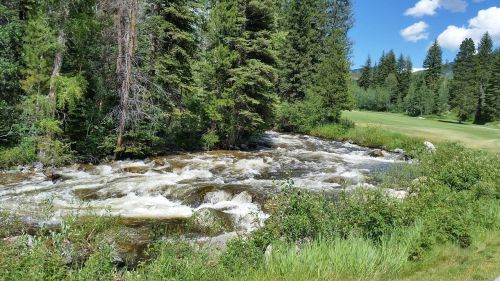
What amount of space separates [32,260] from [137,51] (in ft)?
56.6

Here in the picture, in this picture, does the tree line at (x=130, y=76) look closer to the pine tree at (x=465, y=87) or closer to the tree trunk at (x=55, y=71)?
the tree trunk at (x=55, y=71)

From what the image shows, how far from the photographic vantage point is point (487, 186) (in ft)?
37.9

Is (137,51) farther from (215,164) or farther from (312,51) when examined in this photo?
(312,51)

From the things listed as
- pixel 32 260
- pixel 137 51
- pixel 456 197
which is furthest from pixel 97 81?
pixel 456 197

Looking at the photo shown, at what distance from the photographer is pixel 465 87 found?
7206cm

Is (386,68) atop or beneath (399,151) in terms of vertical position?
atop

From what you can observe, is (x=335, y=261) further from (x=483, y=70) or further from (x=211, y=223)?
(x=483, y=70)

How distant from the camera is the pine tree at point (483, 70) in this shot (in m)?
69.0

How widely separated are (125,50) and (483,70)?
7816cm

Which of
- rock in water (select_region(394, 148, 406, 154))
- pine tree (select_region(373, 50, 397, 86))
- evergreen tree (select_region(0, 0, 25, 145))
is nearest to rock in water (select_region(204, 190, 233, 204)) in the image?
evergreen tree (select_region(0, 0, 25, 145))

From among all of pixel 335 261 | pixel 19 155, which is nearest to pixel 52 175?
pixel 19 155

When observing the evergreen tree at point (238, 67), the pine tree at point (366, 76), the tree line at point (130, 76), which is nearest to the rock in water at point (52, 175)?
the tree line at point (130, 76)

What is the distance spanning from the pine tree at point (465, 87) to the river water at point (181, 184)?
181 feet

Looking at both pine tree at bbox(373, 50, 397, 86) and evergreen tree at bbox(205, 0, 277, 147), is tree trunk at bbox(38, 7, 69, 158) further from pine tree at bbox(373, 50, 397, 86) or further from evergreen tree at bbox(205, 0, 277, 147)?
pine tree at bbox(373, 50, 397, 86)
